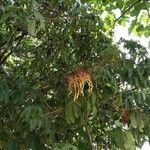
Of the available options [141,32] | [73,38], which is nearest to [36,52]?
[73,38]

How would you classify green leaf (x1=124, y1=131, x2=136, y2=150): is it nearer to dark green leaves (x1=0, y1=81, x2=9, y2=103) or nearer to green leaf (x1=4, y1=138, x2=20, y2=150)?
green leaf (x1=4, y1=138, x2=20, y2=150)

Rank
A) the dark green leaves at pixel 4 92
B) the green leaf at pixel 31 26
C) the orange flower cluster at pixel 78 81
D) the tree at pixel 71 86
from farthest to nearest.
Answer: the dark green leaves at pixel 4 92
the tree at pixel 71 86
the orange flower cluster at pixel 78 81
the green leaf at pixel 31 26

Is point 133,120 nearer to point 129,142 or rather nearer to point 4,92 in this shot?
point 129,142

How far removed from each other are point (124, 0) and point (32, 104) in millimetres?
2365

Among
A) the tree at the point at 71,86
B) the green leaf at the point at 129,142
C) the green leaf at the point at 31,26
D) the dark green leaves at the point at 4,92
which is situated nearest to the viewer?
the green leaf at the point at 31,26

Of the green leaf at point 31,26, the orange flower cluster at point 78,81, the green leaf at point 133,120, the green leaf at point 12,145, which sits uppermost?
the green leaf at point 31,26

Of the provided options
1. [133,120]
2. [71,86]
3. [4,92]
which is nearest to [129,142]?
[133,120]

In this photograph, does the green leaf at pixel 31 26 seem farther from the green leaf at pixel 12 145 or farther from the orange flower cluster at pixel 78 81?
the green leaf at pixel 12 145

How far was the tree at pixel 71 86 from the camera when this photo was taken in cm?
310

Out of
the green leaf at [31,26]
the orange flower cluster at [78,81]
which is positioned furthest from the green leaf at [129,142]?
the green leaf at [31,26]

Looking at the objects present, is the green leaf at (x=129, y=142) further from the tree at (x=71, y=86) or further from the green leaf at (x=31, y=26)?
the green leaf at (x=31, y=26)

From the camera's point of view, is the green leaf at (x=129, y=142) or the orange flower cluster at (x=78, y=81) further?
the green leaf at (x=129, y=142)

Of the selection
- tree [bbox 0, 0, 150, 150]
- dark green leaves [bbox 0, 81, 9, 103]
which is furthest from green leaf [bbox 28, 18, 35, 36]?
dark green leaves [bbox 0, 81, 9, 103]

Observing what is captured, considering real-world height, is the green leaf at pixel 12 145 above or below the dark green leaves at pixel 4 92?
below
